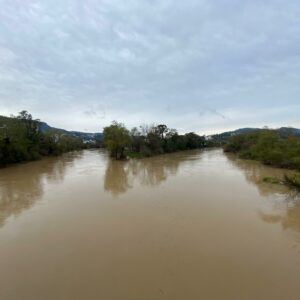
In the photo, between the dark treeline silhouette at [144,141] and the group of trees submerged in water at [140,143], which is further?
the dark treeline silhouette at [144,141]

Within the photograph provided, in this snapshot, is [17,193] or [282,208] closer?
[282,208]

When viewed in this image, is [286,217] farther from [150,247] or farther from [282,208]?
[150,247]

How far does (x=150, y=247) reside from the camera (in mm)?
7965

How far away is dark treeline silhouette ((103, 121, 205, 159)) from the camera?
3859cm

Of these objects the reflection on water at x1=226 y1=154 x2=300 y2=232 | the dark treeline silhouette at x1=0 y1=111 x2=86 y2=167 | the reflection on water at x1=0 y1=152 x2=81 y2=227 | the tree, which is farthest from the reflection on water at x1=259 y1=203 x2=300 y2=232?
the tree

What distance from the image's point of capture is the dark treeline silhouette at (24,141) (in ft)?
95.6

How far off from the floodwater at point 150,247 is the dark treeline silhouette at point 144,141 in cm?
2401

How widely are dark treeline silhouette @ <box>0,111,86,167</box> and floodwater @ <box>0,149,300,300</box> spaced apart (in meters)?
16.7

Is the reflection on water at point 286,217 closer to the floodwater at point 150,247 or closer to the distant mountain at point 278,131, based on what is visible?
the floodwater at point 150,247

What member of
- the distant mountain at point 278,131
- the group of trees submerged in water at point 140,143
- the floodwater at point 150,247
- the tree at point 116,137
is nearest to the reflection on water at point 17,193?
the floodwater at point 150,247

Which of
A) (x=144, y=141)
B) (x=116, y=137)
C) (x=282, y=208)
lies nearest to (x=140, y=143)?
(x=144, y=141)

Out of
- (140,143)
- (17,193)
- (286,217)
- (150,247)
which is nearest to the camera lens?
(150,247)

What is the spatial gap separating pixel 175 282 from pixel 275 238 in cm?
427

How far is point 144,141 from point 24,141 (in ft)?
71.0
